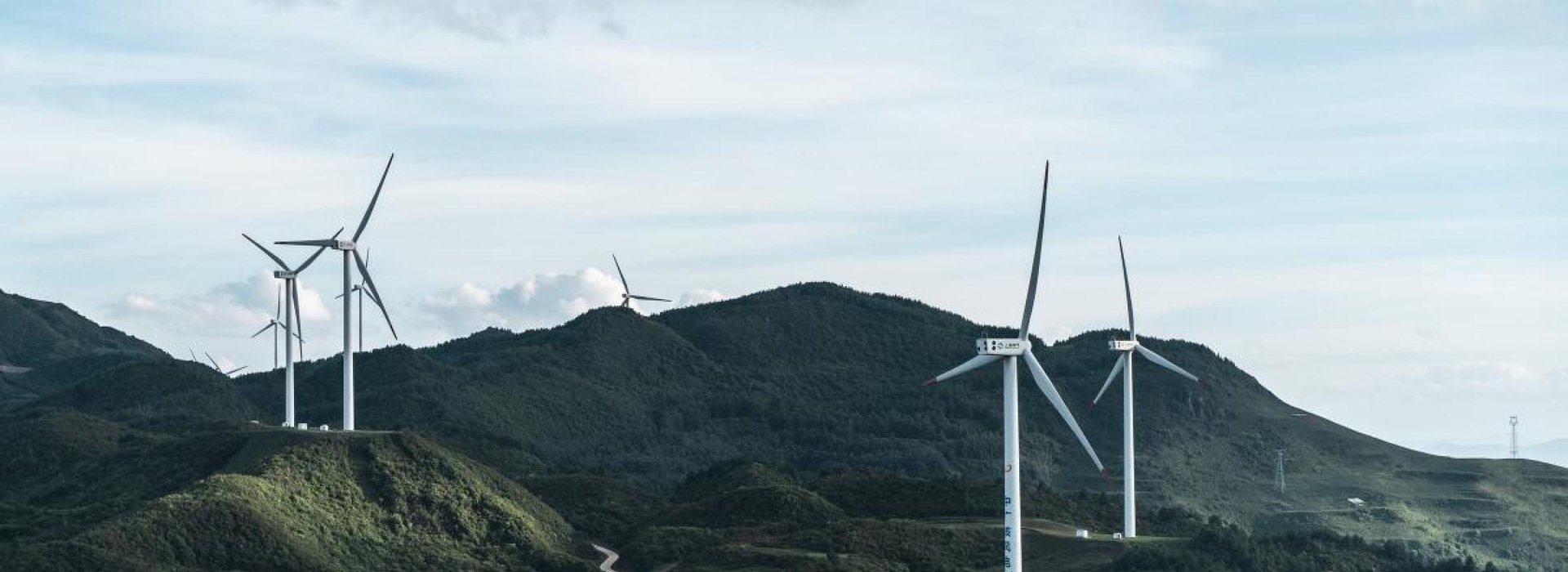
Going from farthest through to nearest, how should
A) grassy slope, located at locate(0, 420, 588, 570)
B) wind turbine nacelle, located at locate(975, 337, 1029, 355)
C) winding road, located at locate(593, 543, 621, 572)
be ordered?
winding road, located at locate(593, 543, 621, 572) < grassy slope, located at locate(0, 420, 588, 570) < wind turbine nacelle, located at locate(975, 337, 1029, 355)

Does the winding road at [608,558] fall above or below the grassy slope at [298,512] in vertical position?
below

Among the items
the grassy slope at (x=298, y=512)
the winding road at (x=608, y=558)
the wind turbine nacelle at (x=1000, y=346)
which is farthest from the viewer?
the winding road at (x=608, y=558)

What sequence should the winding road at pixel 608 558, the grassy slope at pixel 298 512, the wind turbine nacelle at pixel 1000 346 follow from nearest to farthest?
1. the wind turbine nacelle at pixel 1000 346
2. the grassy slope at pixel 298 512
3. the winding road at pixel 608 558

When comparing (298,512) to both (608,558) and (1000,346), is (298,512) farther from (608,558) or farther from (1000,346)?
(1000,346)

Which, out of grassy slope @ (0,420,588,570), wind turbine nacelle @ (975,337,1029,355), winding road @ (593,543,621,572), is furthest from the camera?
winding road @ (593,543,621,572)

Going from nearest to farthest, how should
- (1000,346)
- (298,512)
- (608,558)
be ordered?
(1000,346), (298,512), (608,558)

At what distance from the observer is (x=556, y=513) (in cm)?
19512

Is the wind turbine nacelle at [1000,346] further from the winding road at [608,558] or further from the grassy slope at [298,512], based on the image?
the winding road at [608,558]

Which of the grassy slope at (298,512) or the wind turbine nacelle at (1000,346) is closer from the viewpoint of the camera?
the wind turbine nacelle at (1000,346)

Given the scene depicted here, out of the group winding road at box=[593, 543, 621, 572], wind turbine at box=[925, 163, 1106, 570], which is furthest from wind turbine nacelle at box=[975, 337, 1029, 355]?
winding road at box=[593, 543, 621, 572]

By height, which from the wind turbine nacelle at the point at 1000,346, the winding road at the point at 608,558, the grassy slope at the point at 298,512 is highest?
the wind turbine nacelle at the point at 1000,346

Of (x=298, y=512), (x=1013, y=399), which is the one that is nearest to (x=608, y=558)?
(x=298, y=512)

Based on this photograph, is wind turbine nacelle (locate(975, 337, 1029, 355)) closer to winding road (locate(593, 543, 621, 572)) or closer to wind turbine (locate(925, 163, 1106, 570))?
wind turbine (locate(925, 163, 1106, 570))

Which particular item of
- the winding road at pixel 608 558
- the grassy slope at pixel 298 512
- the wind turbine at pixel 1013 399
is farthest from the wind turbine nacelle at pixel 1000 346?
the winding road at pixel 608 558
